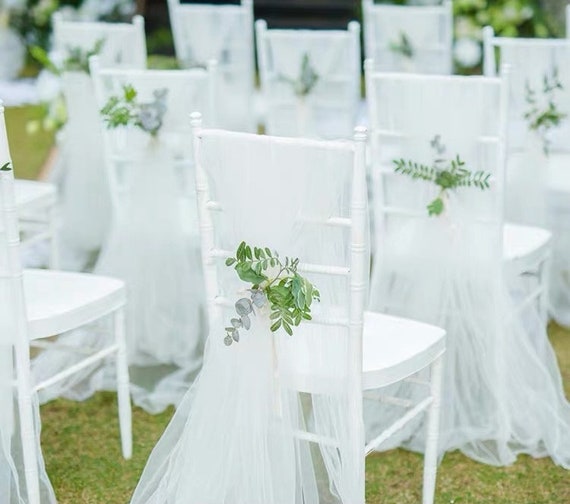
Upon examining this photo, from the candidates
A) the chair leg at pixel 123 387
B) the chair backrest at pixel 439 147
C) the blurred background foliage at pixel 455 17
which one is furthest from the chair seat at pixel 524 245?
the blurred background foliage at pixel 455 17

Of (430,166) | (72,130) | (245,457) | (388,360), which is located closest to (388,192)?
(430,166)

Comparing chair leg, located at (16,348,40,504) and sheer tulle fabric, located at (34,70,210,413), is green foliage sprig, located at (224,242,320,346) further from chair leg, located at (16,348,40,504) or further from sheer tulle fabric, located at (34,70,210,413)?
sheer tulle fabric, located at (34,70,210,413)

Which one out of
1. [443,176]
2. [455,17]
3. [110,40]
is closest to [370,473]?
[443,176]

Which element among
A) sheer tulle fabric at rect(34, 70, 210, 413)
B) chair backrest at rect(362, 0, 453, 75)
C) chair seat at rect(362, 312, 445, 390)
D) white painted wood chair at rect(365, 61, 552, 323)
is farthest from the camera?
chair backrest at rect(362, 0, 453, 75)

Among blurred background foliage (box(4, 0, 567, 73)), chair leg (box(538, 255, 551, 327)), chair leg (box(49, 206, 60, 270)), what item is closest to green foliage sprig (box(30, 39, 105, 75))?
chair leg (box(49, 206, 60, 270))

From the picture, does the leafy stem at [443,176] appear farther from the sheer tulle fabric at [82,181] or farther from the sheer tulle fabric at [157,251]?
the sheer tulle fabric at [82,181]

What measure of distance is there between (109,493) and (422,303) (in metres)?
1.05

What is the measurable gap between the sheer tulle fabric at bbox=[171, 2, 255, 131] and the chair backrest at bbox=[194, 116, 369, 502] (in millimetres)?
2623

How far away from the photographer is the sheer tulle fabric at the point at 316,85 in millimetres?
4590

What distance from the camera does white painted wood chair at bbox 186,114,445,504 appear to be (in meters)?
2.38

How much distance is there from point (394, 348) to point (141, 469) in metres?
0.89

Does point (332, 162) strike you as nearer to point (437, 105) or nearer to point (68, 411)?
point (437, 105)

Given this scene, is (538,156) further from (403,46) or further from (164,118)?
(164,118)

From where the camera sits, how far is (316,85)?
4.62 meters
